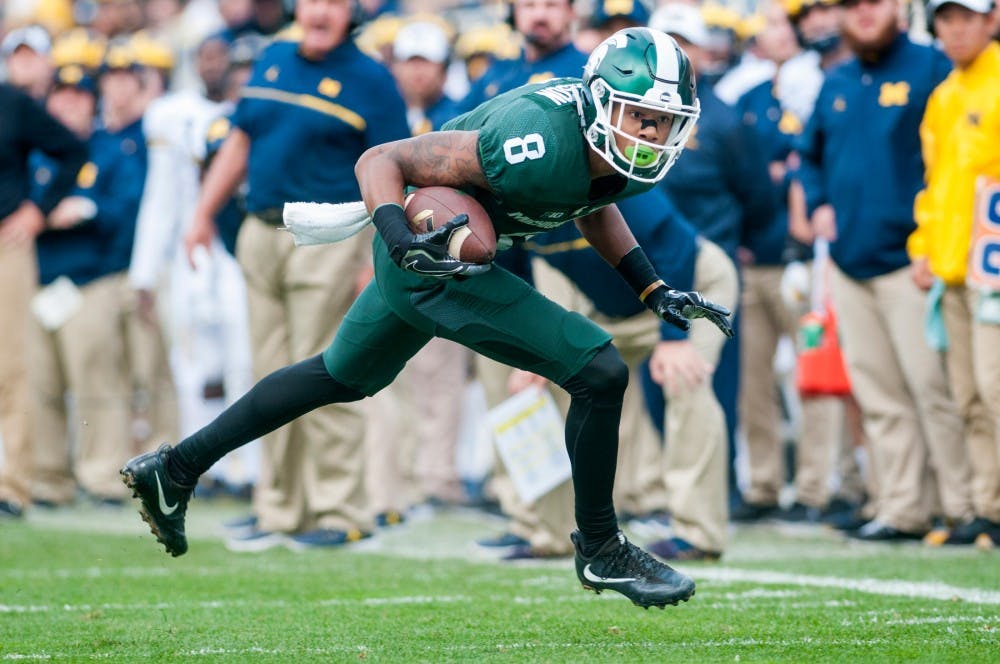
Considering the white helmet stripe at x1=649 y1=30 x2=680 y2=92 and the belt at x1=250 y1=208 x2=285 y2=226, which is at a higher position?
the white helmet stripe at x1=649 y1=30 x2=680 y2=92

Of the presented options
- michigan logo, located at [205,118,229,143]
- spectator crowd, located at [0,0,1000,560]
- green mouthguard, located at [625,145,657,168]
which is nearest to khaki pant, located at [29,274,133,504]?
spectator crowd, located at [0,0,1000,560]

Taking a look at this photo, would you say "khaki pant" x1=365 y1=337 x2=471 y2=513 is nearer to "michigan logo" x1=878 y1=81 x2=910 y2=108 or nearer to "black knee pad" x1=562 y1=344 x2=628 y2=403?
"michigan logo" x1=878 y1=81 x2=910 y2=108

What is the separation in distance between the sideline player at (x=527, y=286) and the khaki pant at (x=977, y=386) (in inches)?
102

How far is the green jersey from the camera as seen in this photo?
4.76m

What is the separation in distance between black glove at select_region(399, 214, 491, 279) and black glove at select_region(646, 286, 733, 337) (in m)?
0.86

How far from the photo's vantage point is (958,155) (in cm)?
748

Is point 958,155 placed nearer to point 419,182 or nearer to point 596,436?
point 596,436

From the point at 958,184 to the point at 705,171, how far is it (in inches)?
55.8

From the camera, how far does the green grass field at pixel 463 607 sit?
4578mm

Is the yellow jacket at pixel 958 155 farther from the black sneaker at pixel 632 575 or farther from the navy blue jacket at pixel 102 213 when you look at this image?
the navy blue jacket at pixel 102 213

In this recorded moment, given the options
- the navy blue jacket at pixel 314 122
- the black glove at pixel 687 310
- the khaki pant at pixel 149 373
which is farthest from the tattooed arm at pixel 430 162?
the khaki pant at pixel 149 373

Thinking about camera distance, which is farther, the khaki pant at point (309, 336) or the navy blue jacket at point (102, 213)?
the navy blue jacket at point (102, 213)

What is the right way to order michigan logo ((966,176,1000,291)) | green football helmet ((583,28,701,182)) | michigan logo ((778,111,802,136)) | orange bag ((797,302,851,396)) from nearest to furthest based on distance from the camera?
green football helmet ((583,28,701,182)) → michigan logo ((966,176,1000,291)) → orange bag ((797,302,851,396)) → michigan logo ((778,111,802,136))

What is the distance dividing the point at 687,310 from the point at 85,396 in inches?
237
